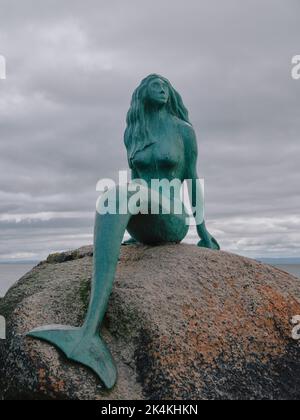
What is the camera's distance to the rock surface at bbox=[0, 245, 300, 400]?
4363mm

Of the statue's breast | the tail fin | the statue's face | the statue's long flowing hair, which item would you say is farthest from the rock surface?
the statue's face

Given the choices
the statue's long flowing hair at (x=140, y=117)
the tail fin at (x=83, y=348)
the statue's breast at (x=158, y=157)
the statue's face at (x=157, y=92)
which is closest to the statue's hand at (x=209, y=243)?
the statue's breast at (x=158, y=157)

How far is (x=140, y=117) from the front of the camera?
21.1ft

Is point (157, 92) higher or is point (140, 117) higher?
point (157, 92)

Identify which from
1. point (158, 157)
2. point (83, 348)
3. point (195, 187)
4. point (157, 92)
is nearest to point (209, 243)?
point (195, 187)

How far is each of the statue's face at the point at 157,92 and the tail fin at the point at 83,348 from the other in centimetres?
283

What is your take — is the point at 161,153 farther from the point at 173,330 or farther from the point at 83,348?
the point at 83,348

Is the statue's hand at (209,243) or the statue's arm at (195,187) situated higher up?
the statue's arm at (195,187)

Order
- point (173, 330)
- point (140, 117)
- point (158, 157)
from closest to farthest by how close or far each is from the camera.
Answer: point (173, 330)
point (158, 157)
point (140, 117)

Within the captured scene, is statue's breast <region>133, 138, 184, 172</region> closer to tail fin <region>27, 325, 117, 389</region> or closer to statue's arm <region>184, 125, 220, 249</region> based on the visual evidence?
statue's arm <region>184, 125, 220, 249</region>

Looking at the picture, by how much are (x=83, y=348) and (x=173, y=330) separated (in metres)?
0.70

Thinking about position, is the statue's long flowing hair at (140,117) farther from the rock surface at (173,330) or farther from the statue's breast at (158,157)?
the rock surface at (173,330)

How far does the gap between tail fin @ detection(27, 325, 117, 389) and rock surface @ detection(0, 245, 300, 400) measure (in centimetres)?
6

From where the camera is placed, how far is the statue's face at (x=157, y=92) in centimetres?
633
